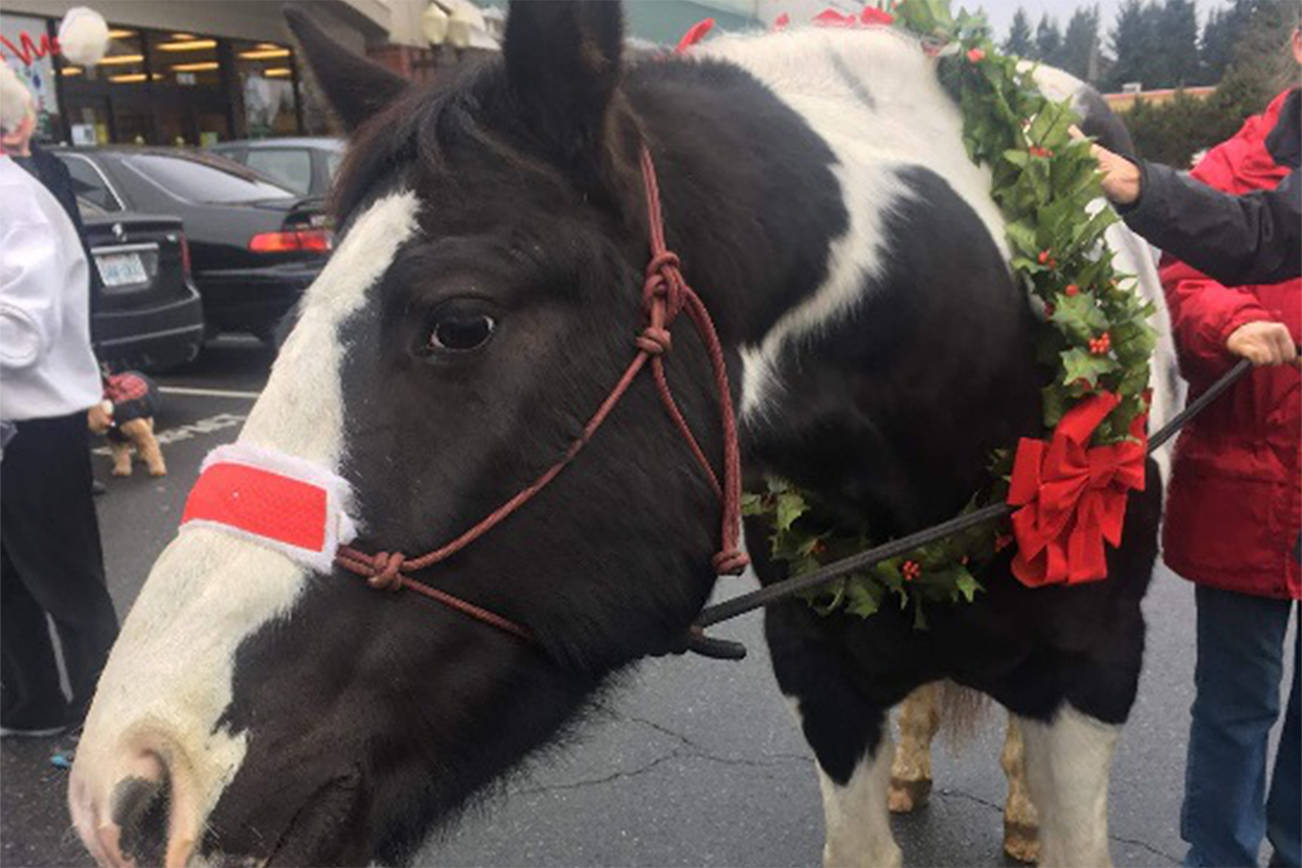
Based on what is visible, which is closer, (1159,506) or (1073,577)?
(1073,577)

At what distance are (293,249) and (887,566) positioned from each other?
7329 mm

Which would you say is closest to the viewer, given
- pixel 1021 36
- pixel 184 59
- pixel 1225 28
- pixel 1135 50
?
pixel 1021 36

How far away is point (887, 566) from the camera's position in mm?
1902

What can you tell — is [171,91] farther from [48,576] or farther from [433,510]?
[433,510]

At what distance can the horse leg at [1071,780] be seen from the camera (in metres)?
2.06

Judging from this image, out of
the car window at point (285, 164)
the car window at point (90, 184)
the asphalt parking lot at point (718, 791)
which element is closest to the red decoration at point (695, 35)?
the asphalt parking lot at point (718, 791)

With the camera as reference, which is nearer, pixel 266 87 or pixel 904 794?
pixel 904 794

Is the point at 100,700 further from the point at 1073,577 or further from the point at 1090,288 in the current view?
the point at 1090,288

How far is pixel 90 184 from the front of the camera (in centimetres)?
809

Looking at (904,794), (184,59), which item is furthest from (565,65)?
(184,59)

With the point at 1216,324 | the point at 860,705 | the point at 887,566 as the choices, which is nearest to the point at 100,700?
the point at 887,566

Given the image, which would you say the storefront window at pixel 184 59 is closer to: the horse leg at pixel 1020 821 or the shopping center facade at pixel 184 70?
the shopping center facade at pixel 184 70

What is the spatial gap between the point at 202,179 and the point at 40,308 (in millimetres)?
6058

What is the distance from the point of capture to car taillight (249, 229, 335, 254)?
27.5 feet
